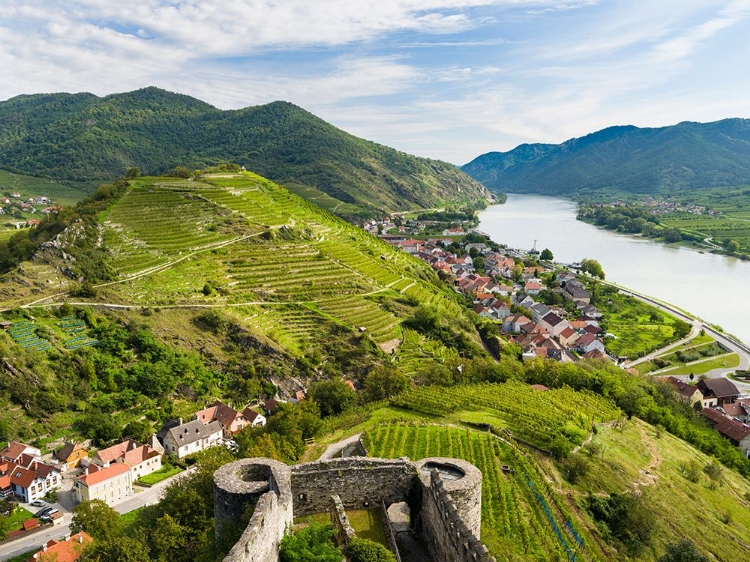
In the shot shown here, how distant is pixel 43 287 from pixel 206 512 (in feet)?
135

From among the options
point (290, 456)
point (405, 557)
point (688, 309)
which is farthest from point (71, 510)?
point (688, 309)

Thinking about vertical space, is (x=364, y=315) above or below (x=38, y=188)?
below

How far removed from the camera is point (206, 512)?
53.5 ft

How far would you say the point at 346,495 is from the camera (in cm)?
1444

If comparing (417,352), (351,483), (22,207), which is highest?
(351,483)

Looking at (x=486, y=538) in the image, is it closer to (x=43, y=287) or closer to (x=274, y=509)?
(x=274, y=509)

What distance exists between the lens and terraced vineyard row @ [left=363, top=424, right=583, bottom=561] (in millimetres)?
15836

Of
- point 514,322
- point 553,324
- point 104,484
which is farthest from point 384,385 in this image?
point 553,324

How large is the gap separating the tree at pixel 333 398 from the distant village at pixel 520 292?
1192 inches

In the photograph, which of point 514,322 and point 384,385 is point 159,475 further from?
point 514,322

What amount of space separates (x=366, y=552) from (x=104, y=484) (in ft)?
97.2

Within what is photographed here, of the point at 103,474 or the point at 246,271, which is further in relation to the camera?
the point at 246,271

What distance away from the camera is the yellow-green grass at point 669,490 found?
854 inches

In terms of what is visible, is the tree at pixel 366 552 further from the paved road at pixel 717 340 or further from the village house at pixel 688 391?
the paved road at pixel 717 340
